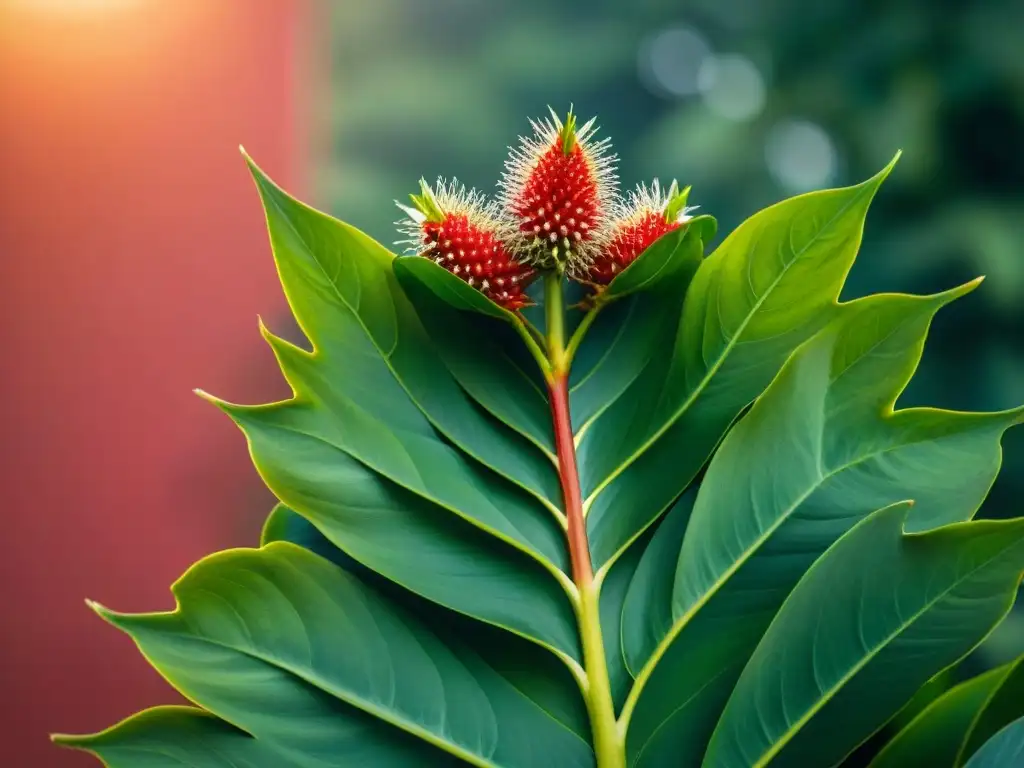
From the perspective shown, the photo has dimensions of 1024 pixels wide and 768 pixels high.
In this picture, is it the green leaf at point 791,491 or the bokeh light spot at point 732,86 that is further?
the bokeh light spot at point 732,86

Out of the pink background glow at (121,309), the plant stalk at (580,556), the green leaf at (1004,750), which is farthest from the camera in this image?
the pink background glow at (121,309)

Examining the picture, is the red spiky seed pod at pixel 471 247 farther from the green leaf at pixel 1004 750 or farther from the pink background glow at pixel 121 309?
the green leaf at pixel 1004 750

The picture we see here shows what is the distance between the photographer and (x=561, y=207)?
585 millimetres

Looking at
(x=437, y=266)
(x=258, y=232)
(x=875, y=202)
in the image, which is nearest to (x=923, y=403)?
(x=875, y=202)

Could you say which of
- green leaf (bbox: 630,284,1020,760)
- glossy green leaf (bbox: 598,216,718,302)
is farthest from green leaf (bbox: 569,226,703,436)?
green leaf (bbox: 630,284,1020,760)

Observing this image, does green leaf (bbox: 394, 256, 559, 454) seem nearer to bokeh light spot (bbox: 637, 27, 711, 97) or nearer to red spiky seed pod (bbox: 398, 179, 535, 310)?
red spiky seed pod (bbox: 398, 179, 535, 310)

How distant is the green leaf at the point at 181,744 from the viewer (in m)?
0.50

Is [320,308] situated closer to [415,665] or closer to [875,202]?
[415,665]

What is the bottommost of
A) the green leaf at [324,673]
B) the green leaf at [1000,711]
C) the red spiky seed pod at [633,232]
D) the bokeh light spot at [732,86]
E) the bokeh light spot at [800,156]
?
the green leaf at [324,673]

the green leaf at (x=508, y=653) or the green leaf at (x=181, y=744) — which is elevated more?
the green leaf at (x=508, y=653)

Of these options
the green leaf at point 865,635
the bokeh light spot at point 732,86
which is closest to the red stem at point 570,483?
the green leaf at point 865,635

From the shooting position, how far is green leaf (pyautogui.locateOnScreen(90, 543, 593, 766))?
0.50 meters

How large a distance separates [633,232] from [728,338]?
106 millimetres

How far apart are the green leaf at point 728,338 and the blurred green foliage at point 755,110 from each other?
18 cm
